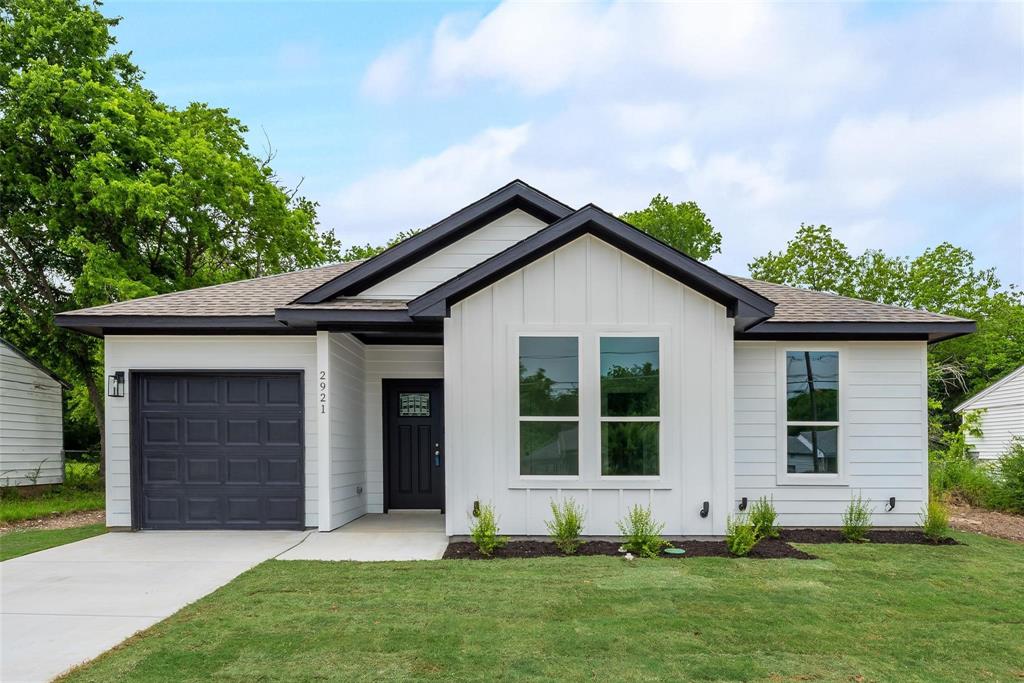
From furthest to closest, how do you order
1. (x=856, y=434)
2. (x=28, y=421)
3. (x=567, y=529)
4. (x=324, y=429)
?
(x=28, y=421), (x=856, y=434), (x=324, y=429), (x=567, y=529)

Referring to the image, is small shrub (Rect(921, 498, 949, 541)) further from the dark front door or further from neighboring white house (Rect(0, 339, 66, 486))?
neighboring white house (Rect(0, 339, 66, 486))

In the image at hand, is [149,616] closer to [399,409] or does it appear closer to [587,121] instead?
[399,409]

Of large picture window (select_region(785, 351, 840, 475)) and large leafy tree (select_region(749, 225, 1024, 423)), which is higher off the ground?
large leafy tree (select_region(749, 225, 1024, 423))

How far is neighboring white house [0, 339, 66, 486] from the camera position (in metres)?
13.3

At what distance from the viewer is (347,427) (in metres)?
10.0

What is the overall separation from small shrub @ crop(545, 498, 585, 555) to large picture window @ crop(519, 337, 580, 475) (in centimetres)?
51

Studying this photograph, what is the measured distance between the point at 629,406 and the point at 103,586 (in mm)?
5681

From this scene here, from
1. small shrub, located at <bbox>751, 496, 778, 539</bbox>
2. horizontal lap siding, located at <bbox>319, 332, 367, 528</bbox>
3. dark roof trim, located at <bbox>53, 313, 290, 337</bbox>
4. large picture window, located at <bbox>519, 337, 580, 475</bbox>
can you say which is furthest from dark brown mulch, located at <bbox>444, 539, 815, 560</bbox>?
dark roof trim, located at <bbox>53, 313, 290, 337</bbox>

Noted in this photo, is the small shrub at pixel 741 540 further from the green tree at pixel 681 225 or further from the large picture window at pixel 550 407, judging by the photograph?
the green tree at pixel 681 225

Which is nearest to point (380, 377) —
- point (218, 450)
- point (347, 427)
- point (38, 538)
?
point (347, 427)

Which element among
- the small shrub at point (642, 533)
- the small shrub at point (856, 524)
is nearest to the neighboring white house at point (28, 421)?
the small shrub at point (642, 533)

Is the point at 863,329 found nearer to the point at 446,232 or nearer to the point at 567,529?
the point at 567,529

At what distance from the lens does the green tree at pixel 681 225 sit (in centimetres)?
3825

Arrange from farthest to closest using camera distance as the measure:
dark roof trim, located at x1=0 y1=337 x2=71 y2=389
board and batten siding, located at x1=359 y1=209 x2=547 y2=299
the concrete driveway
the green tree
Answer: the green tree < dark roof trim, located at x1=0 y1=337 x2=71 y2=389 < board and batten siding, located at x1=359 y1=209 x2=547 y2=299 < the concrete driveway
